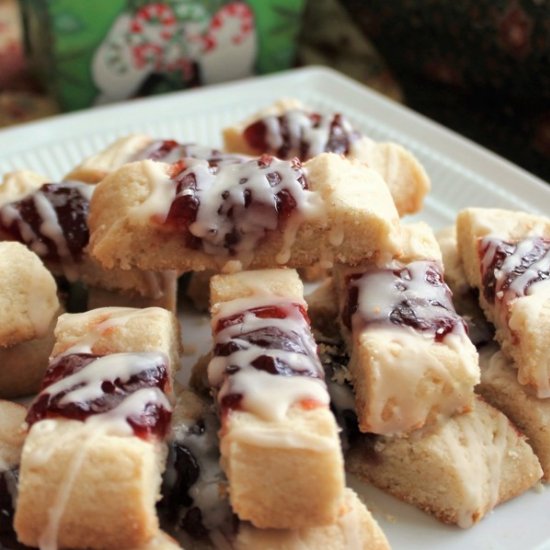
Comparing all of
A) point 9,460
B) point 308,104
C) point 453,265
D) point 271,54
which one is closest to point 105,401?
point 9,460

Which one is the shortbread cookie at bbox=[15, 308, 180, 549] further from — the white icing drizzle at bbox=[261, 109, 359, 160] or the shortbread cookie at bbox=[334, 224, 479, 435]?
the white icing drizzle at bbox=[261, 109, 359, 160]

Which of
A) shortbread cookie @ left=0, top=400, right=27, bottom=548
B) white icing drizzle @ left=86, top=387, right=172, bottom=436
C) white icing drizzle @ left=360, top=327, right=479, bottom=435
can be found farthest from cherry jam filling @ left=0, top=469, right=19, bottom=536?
white icing drizzle @ left=360, top=327, right=479, bottom=435

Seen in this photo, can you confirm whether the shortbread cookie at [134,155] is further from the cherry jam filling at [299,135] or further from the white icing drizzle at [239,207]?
the white icing drizzle at [239,207]

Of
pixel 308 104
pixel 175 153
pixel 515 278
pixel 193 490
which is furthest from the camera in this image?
pixel 308 104

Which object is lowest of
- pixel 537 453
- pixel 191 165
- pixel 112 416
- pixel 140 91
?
pixel 140 91

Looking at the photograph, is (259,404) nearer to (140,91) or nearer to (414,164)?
(414,164)

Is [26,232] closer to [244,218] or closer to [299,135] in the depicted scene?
[244,218]

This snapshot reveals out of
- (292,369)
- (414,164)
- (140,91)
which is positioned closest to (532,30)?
(414,164)
